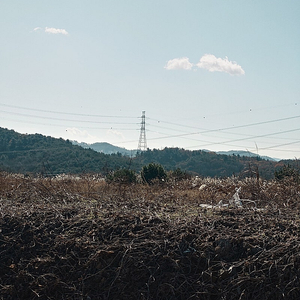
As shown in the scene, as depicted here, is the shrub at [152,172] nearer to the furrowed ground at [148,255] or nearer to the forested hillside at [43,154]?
the furrowed ground at [148,255]

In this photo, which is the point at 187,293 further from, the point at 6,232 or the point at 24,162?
the point at 24,162

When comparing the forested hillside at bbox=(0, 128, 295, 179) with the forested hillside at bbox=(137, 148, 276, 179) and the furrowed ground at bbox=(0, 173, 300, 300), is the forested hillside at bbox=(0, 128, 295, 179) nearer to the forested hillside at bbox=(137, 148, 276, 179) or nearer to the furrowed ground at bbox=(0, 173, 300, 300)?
the forested hillside at bbox=(137, 148, 276, 179)

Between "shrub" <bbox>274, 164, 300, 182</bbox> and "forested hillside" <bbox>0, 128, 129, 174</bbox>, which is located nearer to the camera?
"shrub" <bbox>274, 164, 300, 182</bbox>

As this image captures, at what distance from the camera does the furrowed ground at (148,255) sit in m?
4.17

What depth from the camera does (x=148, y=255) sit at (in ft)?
14.8

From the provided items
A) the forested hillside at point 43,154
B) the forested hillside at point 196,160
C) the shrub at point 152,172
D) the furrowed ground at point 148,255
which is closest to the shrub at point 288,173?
the shrub at point 152,172

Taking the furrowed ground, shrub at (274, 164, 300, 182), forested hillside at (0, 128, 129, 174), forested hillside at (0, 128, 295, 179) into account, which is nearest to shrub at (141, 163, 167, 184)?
shrub at (274, 164, 300, 182)

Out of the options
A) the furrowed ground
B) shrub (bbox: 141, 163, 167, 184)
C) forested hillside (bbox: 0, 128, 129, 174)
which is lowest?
the furrowed ground

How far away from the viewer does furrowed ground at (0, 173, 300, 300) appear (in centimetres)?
417

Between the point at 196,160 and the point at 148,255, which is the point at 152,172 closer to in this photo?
the point at 148,255

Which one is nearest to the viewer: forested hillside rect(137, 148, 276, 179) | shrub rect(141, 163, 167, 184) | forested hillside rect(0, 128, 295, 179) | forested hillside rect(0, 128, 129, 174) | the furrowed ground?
the furrowed ground

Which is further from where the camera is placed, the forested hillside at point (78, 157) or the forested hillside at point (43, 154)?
the forested hillside at point (78, 157)

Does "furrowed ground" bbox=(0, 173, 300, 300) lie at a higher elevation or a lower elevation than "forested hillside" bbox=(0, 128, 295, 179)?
lower

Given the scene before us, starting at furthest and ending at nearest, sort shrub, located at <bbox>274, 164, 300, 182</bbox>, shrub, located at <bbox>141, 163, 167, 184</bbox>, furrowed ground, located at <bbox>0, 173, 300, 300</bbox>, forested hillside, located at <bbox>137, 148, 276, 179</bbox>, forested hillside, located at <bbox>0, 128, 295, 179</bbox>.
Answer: forested hillside, located at <bbox>137, 148, 276, 179</bbox> < forested hillside, located at <bbox>0, 128, 295, 179</bbox> < shrub, located at <bbox>141, 163, 167, 184</bbox> < shrub, located at <bbox>274, 164, 300, 182</bbox> < furrowed ground, located at <bbox>0, 173, 300, 300</bbox>
